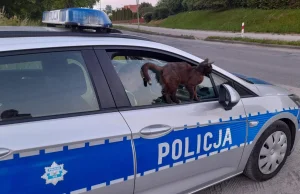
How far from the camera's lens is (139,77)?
2449 millimetres

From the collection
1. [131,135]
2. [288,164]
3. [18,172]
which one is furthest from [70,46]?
[288,164]

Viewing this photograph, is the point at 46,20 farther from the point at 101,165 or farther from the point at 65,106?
the point at 101,165

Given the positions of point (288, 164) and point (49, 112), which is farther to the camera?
point (288, 164)

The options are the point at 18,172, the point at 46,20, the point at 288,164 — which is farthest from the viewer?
the point at 288,164

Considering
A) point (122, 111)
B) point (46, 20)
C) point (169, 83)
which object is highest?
point (46, 20)

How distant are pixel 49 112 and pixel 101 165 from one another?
46 cm

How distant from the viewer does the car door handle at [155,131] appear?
2098mm

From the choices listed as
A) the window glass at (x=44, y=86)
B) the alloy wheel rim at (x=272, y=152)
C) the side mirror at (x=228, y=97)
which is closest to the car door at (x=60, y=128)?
the window glass at (x=44, y=86)

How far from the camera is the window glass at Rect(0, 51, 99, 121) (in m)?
1.79

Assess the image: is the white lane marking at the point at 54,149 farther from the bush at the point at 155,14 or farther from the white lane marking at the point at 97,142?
the bush at the point at 155,14

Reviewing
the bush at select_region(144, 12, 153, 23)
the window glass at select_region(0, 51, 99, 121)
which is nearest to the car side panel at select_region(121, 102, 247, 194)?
the window glass at select_region(0, 51, 99, 121)

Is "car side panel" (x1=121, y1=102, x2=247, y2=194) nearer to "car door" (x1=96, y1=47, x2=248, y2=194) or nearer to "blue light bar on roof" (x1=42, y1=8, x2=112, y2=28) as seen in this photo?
"car door" (x1=96, y1=47, x2=248, y2=194)

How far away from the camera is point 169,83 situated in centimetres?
242

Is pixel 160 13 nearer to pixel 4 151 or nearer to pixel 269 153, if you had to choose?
pixel 269 153
